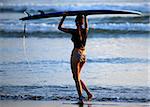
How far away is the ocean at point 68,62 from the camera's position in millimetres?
12883

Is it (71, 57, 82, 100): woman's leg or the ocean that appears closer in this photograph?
(71, 57, 82, 100): woman's leg

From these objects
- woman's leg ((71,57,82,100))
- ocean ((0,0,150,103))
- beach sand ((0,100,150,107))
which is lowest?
Result: ocean ((0,0,150,103))

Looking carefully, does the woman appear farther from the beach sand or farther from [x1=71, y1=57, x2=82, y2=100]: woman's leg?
the beach sand

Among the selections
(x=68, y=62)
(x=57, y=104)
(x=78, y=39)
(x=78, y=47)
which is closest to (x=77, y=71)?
(x=78, y=47)

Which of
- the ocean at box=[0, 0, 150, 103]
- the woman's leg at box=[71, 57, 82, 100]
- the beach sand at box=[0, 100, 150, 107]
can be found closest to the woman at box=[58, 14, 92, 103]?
the woman's leg at box=[71, 57, 82, 100]

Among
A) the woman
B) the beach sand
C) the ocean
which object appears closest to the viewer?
the beach sand

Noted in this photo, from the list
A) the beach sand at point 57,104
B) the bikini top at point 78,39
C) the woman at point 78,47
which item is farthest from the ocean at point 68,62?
the bikini top at point 78,39

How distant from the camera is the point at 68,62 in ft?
54.3

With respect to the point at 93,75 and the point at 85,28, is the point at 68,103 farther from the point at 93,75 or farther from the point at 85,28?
the point at 93,75

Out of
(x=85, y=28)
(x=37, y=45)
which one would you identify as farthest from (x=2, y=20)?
(x=85, y=28)

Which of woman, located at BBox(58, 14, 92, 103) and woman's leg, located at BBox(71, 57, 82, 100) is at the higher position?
woman, located at BBox(58, 14, 92, 103)

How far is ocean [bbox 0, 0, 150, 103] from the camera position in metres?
12.9

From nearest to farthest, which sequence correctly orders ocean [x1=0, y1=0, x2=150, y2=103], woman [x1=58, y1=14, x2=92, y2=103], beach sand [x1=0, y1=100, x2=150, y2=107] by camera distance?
beach sand [x1=0, y1=100, x2=150, y2=107] < woman [x1=58, y1=14, x2=92, y2=103] < ocean [x1=0, y1=0, x2=150, y2=103]

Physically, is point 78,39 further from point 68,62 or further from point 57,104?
point 68,62
